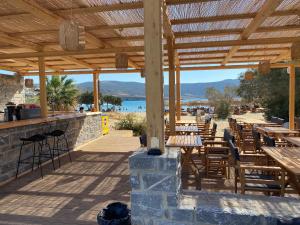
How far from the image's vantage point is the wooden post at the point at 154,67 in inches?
92.4

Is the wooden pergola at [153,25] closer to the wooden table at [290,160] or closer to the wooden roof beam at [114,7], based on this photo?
the wooden roof beam at [114,7]

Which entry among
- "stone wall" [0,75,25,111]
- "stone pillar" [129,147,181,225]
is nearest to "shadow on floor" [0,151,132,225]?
"stone pillar" [129,147,181,225]

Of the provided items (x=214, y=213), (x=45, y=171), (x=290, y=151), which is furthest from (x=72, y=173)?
(x=290, y=151)

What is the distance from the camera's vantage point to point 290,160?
3203mm

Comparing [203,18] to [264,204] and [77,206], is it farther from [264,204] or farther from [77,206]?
[77,206]

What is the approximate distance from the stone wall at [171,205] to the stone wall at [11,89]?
29.7ft

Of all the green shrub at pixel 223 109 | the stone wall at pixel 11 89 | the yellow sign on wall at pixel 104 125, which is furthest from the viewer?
the green shrub at pixel 223 109

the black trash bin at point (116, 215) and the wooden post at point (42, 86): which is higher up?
the wooden post at point (42, 86)

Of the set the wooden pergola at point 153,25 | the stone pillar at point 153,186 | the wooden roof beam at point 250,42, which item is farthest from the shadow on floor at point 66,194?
the wooden roof beam at point 250,42

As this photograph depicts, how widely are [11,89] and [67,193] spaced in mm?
7866

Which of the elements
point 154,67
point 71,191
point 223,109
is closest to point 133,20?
point 154,67

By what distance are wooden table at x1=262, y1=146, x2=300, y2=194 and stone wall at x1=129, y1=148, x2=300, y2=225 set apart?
45 cm

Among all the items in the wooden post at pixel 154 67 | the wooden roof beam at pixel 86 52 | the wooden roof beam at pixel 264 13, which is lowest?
the wooden post at pixel 154 67

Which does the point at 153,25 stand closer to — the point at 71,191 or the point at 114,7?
the point at 114,7
